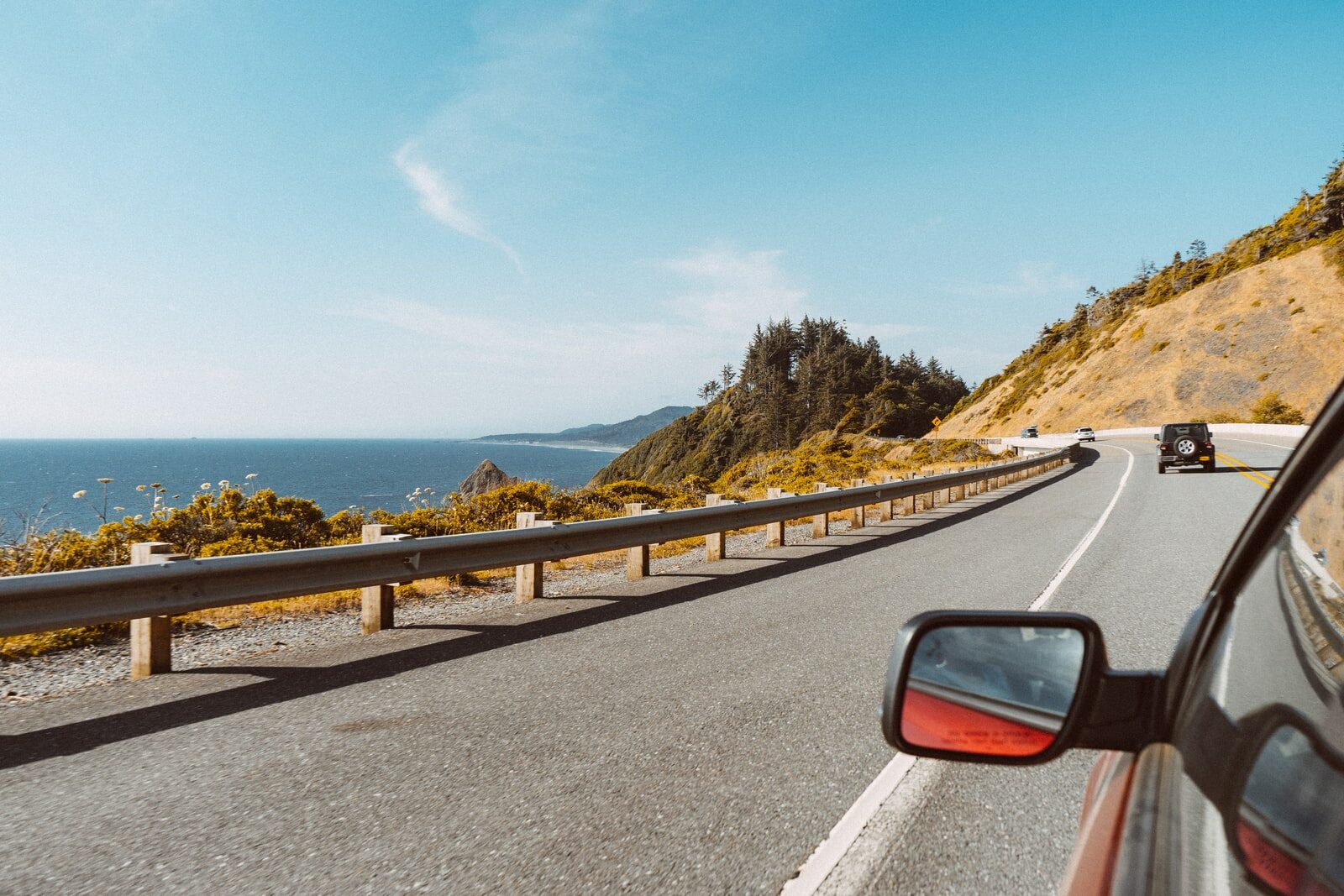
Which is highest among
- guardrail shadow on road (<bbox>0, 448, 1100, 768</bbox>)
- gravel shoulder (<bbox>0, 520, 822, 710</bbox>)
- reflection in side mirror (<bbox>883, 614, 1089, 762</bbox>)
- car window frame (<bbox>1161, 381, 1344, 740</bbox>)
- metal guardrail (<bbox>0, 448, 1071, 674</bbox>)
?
car window frame (<bbox>1161, 381, 1344, 740</bbox>)

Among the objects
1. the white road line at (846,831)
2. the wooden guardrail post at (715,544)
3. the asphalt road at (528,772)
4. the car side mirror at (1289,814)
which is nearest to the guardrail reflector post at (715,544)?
the wooden guardrail post at (715,544)

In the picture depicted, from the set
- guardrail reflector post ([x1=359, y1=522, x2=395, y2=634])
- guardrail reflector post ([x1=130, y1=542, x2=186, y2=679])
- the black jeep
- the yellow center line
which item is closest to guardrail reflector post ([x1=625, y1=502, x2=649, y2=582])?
guardrail reflector post ([x1=359, y1=522, x2=395, y2=634])

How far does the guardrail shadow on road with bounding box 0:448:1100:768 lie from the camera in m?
4.09

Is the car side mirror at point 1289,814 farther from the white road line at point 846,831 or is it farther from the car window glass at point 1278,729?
the white road line at point 846,831

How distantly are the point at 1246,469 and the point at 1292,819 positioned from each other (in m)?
28.4

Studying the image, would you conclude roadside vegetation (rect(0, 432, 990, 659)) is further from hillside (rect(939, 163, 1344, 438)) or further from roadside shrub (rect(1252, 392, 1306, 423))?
hillside (rect(939, 163, 1344, 438))

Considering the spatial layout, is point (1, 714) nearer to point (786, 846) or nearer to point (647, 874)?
point (647, 874)

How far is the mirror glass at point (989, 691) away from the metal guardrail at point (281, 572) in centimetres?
491

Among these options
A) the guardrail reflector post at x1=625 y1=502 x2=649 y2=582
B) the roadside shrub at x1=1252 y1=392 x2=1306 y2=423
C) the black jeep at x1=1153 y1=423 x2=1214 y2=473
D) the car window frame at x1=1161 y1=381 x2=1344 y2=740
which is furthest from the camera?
the roadside shrub at x1=1252 y1=392 x2=1306 y2=423

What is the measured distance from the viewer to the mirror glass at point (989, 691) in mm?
1540

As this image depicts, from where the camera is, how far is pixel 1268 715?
1.11 m

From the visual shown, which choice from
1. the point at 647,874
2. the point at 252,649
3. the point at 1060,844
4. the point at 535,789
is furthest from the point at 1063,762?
the point at 252,649

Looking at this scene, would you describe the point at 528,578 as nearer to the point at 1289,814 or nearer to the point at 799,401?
the point at 1289,814

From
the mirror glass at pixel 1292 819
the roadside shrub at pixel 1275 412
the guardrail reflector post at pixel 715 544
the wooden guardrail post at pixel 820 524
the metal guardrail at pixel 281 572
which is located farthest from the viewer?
the roadside shrub at pixel 1275 412
